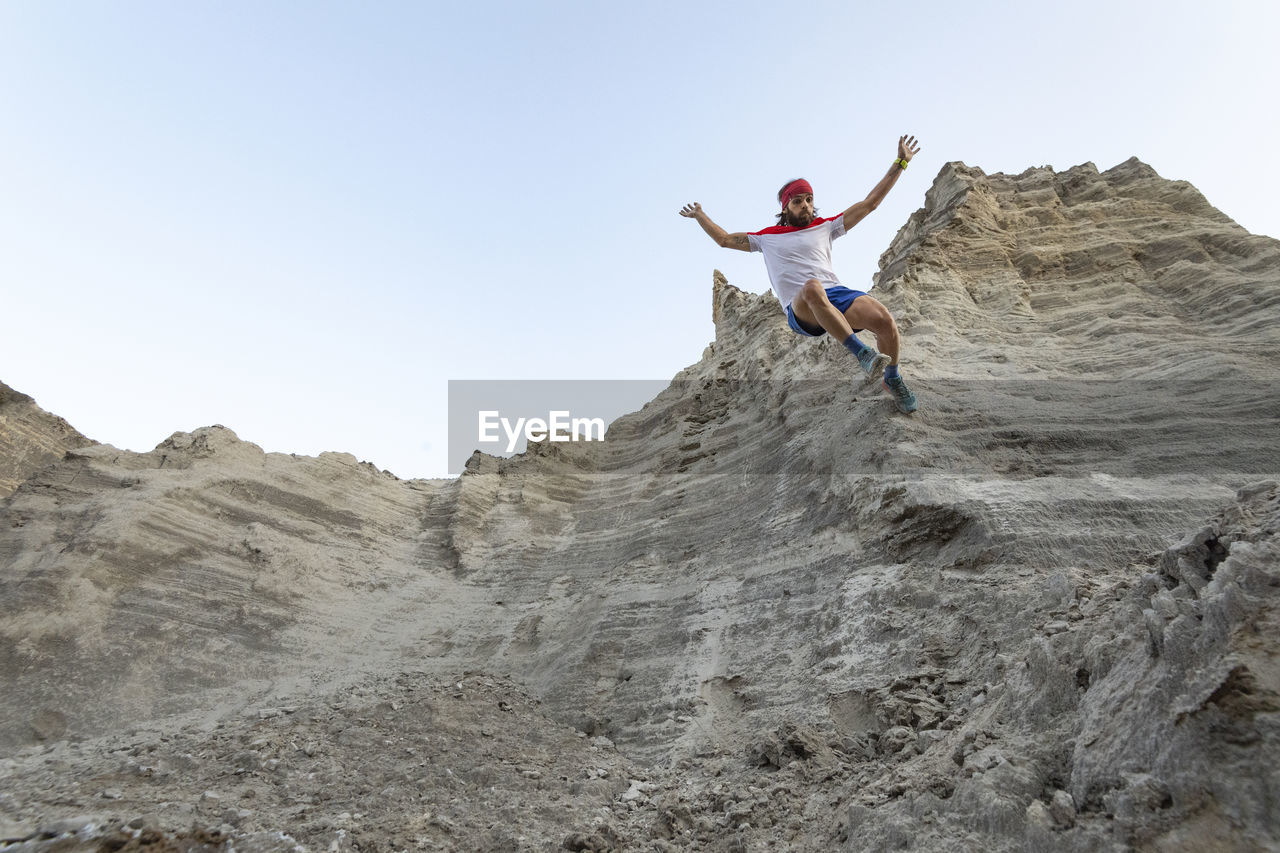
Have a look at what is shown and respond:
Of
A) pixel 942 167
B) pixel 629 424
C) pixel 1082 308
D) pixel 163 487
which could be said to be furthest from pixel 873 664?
pixel 942 167

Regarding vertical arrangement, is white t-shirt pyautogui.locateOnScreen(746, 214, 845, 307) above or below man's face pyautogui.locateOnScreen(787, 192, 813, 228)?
below

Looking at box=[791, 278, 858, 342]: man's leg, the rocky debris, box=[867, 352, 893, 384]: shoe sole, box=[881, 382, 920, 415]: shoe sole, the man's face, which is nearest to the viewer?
the rocky debris

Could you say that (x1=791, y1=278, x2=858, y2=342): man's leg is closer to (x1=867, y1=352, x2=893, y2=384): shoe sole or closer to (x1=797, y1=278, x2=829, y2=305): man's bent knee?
(x1=797, y1=278, x2=829, y2=305): man's bent knee

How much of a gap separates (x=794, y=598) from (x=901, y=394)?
214cm

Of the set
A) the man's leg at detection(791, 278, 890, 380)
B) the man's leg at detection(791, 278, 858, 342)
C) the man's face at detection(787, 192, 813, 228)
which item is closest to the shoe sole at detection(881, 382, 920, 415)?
the man's leg at detection(791, 278, 890, 380)

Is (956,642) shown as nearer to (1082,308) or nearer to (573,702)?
(573,702)

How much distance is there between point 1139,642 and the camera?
3012 millimetres

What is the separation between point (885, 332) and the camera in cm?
652

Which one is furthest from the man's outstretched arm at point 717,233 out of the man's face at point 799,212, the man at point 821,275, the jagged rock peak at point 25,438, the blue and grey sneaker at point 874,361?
the jagged rock peak at point 25,438

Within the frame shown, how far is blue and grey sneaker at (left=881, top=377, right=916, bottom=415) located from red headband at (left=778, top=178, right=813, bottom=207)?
1.93m

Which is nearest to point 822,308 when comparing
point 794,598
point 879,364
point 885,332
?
point 885,332

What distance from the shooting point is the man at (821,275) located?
6.50m

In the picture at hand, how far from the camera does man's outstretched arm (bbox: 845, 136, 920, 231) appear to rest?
275 inches

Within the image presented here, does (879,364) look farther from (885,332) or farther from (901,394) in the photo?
(901,394)
